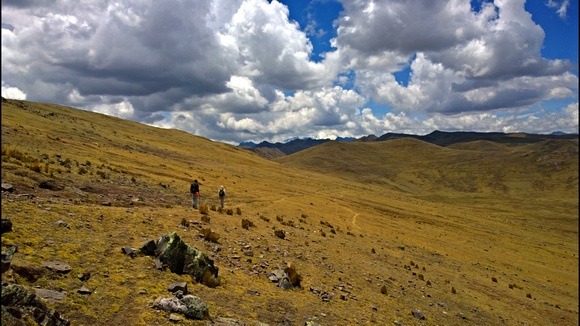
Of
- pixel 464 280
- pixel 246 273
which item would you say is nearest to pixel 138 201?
pixel 246 273

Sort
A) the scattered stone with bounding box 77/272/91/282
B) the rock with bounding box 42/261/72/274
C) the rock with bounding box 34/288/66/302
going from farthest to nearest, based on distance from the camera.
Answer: the scattered stone with bounding box 77/272/91/282 < the rock with bounding box 42/261/72/274 < the rock with bounding box 34/288/66/302

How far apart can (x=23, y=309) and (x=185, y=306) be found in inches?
183

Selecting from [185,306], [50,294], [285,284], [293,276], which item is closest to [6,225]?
[50,294]

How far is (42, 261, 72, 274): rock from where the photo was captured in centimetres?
1230

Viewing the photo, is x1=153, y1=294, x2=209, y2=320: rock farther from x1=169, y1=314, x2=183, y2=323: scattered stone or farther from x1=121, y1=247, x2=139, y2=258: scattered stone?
x1=121, y1=247, x2=139, y2=258: scattered stone

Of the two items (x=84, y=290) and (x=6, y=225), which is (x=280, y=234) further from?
(x=6, y=225)

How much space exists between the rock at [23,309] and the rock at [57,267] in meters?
2.82

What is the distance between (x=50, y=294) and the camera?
11.0 meters

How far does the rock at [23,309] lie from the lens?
8.24 meters

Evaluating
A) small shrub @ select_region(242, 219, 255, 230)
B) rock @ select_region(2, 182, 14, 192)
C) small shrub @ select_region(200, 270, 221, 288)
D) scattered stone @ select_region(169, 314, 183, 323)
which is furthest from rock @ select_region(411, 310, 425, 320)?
rock @ select_region(2, 182, 14, 192)

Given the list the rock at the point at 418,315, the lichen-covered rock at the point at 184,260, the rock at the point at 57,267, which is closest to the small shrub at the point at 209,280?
the lichen-covered rock at the point at 184,260

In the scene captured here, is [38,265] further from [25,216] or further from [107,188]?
[107,188]

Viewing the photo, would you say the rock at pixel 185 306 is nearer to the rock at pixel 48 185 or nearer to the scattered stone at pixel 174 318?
the scattered stone at pixel 174 318

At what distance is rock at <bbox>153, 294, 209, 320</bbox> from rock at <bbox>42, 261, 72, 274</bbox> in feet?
10.7
